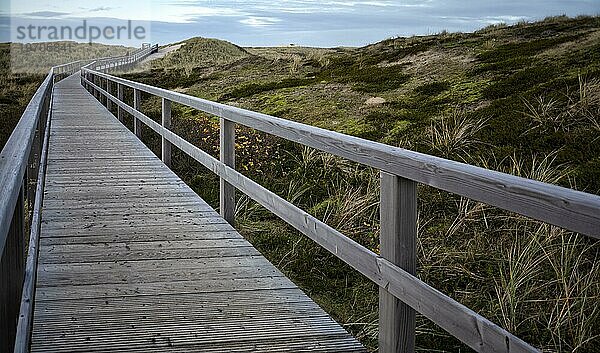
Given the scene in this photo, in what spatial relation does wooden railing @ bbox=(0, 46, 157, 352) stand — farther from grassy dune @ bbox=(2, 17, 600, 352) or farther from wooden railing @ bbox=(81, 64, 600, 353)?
grassy dune @ bbox=(2, 17, 600, 352)

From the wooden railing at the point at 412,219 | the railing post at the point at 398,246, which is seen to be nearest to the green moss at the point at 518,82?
the wooden railing at the point at 412,219

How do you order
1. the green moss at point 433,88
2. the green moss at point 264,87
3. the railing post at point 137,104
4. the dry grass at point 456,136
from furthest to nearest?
the green moss at point 264,87
the green moss at point 433,88
the railing post at point 137,104
the dry grass at point 456,136

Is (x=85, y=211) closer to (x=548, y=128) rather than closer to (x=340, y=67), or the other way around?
(x=548, y=128)

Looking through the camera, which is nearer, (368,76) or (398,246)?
(398,246)

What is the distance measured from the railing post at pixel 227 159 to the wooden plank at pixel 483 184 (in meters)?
1.87

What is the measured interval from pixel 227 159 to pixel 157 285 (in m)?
1.76

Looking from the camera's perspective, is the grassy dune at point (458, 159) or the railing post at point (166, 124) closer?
the grassy dune at point (458, 159)

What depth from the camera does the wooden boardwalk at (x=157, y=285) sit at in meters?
3.47

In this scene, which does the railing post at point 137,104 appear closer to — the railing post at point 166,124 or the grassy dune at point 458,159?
the grassy dune at point 458,159

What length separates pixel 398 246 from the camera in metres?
2.95

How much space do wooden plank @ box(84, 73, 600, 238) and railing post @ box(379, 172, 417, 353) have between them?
8cm

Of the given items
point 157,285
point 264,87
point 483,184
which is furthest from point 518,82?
point 483,184

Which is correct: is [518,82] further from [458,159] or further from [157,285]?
[157,285]

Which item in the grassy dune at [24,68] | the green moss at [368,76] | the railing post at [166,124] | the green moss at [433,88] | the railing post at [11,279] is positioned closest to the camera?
the railing post at [11,279]
